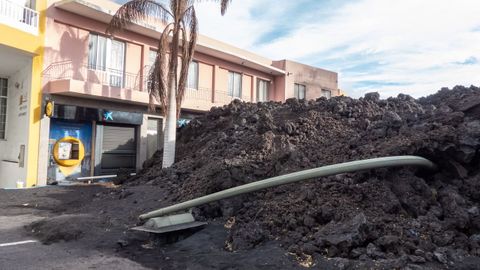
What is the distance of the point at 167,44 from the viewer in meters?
12.4

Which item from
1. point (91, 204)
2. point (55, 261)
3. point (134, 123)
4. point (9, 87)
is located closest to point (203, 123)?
point (134, 123)

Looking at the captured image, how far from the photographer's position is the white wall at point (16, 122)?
1413cm

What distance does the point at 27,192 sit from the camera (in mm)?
12211

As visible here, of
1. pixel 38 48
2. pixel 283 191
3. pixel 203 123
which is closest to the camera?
pixel 283 191

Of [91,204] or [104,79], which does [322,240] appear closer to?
[91,204]

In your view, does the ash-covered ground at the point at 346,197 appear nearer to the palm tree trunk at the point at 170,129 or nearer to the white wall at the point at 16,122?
the palm tree trunk at the point at 170,129

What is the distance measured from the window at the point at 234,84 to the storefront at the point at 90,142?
6.97m

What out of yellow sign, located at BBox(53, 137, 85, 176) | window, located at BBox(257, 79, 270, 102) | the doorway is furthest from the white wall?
window, located at BBox(257, 79, 270, 102)

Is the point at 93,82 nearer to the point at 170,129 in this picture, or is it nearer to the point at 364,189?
the point at 170,129

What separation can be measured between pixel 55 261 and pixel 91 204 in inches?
182

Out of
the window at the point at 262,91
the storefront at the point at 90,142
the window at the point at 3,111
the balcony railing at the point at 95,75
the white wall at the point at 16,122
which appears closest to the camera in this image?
the white wall at the point at 16,122

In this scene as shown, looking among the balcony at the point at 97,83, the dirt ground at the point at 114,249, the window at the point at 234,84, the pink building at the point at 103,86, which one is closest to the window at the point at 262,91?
the window at the point at 234,84

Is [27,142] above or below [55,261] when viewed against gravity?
above

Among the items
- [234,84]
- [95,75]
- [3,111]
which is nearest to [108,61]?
[95,75]
